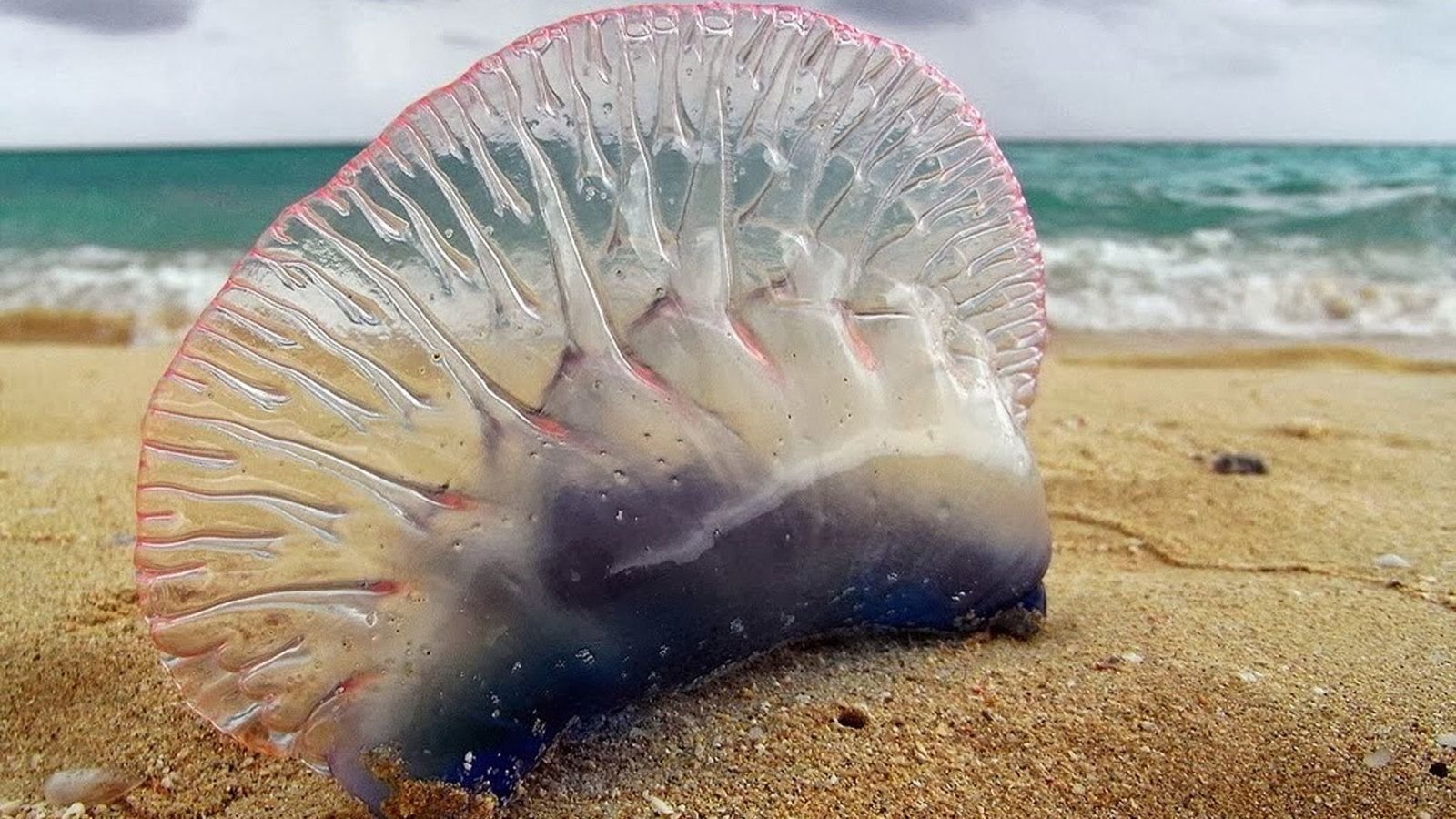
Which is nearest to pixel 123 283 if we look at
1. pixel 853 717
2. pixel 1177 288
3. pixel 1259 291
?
pixel 1177 288

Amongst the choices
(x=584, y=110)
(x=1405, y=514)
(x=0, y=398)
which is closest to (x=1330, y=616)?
(x=1405, y=514)

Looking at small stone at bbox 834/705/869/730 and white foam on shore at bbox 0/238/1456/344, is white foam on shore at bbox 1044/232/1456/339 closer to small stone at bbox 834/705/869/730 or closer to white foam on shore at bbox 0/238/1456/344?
white foam on shore at bbox 0/238/1456/344

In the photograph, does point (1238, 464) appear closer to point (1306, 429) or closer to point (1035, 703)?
point (1306, 429)

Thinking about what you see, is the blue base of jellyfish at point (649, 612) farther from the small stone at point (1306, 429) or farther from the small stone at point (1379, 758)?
the small stone at point (1306, 429)

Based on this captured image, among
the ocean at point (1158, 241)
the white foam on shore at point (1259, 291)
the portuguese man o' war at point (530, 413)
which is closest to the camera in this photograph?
the portuguese man o' war at point (530, 413)

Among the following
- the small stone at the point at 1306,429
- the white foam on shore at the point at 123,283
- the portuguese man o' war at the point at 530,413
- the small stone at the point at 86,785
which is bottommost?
the white foam on shore at the point at 123,283

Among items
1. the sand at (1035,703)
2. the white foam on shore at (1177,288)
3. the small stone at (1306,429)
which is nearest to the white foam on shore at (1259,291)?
the white foam on shore at (1177,288)

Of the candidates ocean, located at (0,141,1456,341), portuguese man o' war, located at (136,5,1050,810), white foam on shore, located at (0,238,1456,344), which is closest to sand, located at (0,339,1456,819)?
portuguese man o' war, located at (136,5,1050,810)
